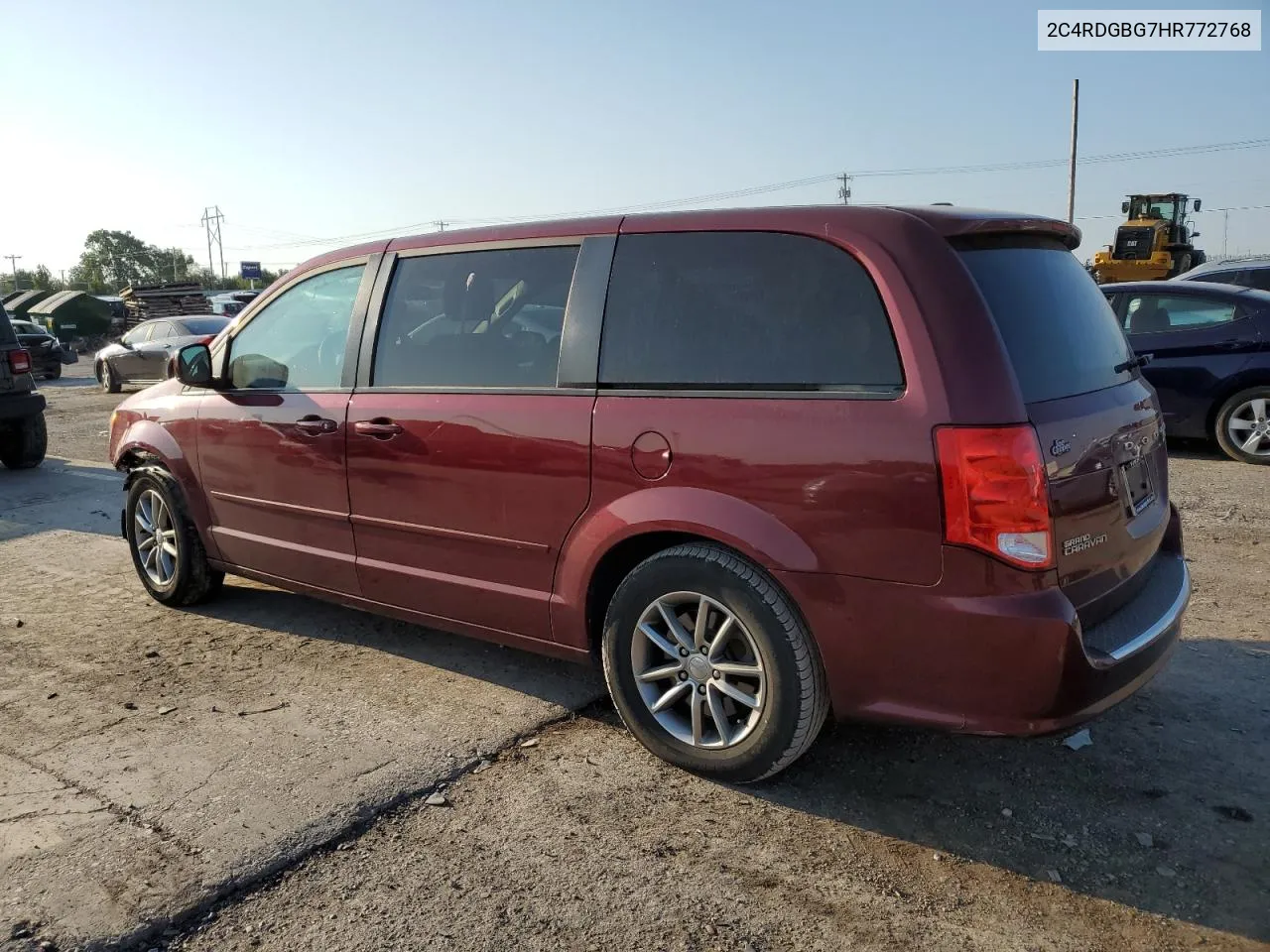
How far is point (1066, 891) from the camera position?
266cm

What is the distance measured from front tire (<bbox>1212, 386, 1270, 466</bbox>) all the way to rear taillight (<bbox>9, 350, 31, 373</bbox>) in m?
11.0

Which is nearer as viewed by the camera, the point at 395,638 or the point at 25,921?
the point at 25,921

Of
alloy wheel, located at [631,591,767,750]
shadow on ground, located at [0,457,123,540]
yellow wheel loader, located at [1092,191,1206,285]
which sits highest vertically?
yellow wheel loader, located at [1092,191,1206,285]

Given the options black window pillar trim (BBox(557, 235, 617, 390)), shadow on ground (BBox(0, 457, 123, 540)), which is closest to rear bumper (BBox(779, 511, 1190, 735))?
black window pillar trim (BBox(557, 235, 617, 390))

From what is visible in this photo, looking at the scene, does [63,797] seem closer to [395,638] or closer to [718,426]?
[395,638]

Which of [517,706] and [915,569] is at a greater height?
[915,569]

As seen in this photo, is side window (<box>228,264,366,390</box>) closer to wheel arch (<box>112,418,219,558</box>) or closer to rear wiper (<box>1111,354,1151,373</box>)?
wheel arch (<box>112,418,219,558</box>)

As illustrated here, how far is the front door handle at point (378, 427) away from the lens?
3926 mm

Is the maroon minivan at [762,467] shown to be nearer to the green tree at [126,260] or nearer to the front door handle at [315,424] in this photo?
the front door handle at [315,424]

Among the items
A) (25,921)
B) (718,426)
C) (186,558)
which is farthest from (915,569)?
(186,558)

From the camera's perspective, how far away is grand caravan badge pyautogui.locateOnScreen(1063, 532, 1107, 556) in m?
2.73

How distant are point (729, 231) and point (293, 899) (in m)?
2.34

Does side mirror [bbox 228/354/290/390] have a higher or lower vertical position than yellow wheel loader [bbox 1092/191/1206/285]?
lower

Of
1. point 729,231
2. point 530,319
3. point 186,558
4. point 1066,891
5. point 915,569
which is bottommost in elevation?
point 1066,891
